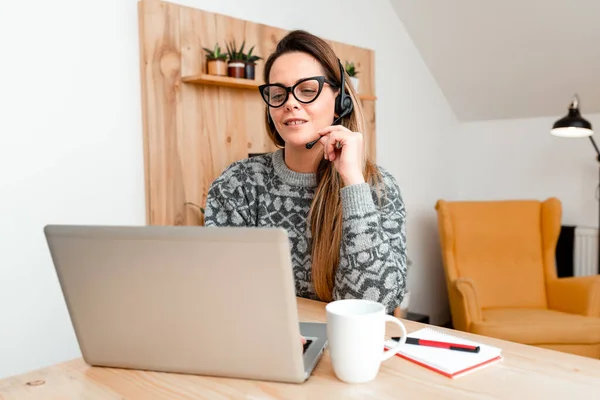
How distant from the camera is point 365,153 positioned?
4.70 feet

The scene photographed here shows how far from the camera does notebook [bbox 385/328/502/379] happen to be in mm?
854

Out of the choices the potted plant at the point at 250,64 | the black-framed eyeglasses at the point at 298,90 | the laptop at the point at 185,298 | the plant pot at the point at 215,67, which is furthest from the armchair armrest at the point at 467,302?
the laptop at the point at 185,298

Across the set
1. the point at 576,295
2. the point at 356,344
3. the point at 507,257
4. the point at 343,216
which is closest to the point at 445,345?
the point at 356,344

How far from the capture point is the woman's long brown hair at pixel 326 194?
1.33 meters

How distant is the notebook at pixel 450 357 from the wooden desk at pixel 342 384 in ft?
0.04

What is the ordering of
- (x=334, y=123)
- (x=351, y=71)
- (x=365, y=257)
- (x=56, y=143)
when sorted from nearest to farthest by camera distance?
(x=365, y=257) < (x=334, y=123) < (x=56, y=143) < (x=351, y=71)

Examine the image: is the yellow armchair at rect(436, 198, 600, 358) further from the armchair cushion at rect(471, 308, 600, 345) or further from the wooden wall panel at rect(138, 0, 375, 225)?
the wooden wall panel at rect(138, 0, 375, 225)

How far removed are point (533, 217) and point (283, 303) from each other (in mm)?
2758

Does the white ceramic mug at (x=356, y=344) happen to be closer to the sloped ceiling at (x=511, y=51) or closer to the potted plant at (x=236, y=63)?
Answer: the potted plant at (x=236, y=63)

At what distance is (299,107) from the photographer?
1374mm

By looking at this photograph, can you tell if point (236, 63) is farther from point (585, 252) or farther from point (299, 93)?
point (585, 252)

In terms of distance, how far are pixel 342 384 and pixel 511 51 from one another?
288cm

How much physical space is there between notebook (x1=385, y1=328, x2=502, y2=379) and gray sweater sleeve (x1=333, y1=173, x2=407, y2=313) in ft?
0.80

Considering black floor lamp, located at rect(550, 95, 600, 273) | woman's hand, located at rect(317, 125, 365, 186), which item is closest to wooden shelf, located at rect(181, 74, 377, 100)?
woman's hand, located at rect(317, 125, 365, 186)
